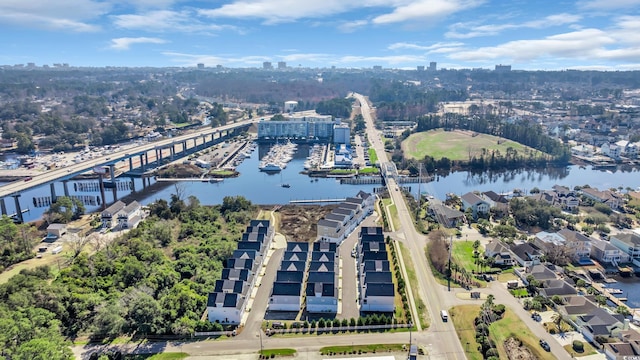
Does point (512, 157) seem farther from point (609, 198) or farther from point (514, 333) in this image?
point (514, 333)

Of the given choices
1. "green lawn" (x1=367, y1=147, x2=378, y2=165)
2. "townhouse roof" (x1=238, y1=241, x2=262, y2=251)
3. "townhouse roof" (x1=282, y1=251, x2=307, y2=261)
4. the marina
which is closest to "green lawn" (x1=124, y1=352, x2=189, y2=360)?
"townhouse roof" (x1=282, y1=251, x2=307, y2=261)

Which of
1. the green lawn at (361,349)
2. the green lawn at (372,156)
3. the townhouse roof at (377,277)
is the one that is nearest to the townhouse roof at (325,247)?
the townhouse roof at (377,277)

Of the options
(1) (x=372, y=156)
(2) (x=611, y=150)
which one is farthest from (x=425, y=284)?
(2) (x=611, y=150)

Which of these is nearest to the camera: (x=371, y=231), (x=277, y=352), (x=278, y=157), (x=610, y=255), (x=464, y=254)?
(x=277, y=352)

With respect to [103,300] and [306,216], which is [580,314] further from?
[103,300]

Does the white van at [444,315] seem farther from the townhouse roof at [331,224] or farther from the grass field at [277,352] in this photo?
the townhouse roof at [331,224]
